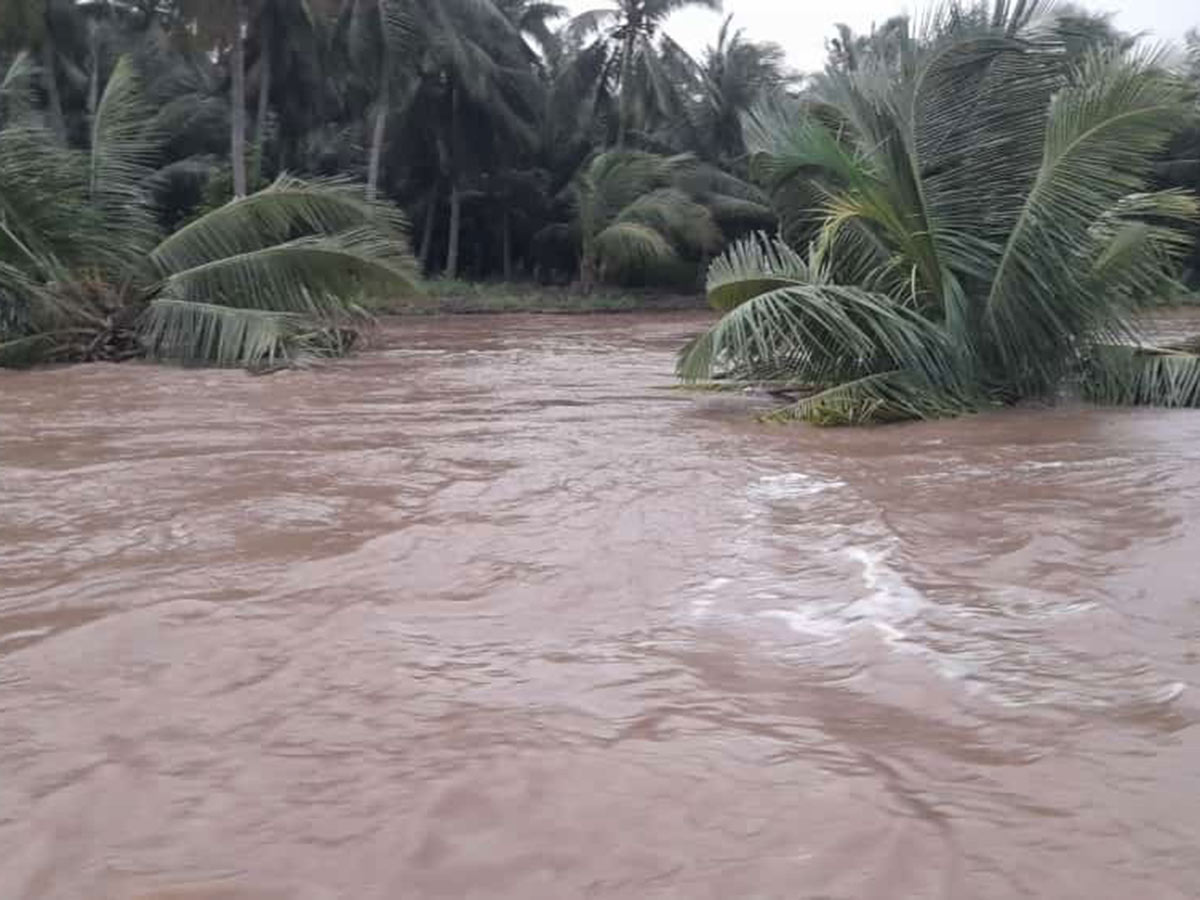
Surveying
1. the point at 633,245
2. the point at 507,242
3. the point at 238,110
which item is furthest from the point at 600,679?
the point at 507,242

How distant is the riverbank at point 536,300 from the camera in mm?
28500

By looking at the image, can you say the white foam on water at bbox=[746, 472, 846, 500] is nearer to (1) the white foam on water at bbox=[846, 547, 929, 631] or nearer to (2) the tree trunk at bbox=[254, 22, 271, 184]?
(1) the white foam on water at bbox=[846, 547, 929, 631]

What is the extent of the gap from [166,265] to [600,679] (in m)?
12.8

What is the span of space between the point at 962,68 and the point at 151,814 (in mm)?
8837

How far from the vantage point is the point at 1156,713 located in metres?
3.25

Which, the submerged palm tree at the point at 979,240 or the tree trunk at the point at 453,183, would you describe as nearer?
the submerged palm tree at the point at 979,240

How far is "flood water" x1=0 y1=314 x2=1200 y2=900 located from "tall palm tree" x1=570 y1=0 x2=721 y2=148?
Answer: 89.3ft

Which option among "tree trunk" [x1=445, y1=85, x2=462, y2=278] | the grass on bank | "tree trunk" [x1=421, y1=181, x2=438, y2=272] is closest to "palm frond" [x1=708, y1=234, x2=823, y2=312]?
the grass on bank

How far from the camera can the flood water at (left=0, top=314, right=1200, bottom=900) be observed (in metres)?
2.58

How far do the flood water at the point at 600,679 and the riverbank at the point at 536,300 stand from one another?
2124cm

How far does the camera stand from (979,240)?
32.7 feet

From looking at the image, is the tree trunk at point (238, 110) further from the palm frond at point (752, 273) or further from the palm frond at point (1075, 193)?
the palm frond at point (1075, 193)

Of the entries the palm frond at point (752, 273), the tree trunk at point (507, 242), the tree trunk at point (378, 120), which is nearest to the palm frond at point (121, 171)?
the palm frond at point (752, 273)

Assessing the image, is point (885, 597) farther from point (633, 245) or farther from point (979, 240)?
point (633, 245)
